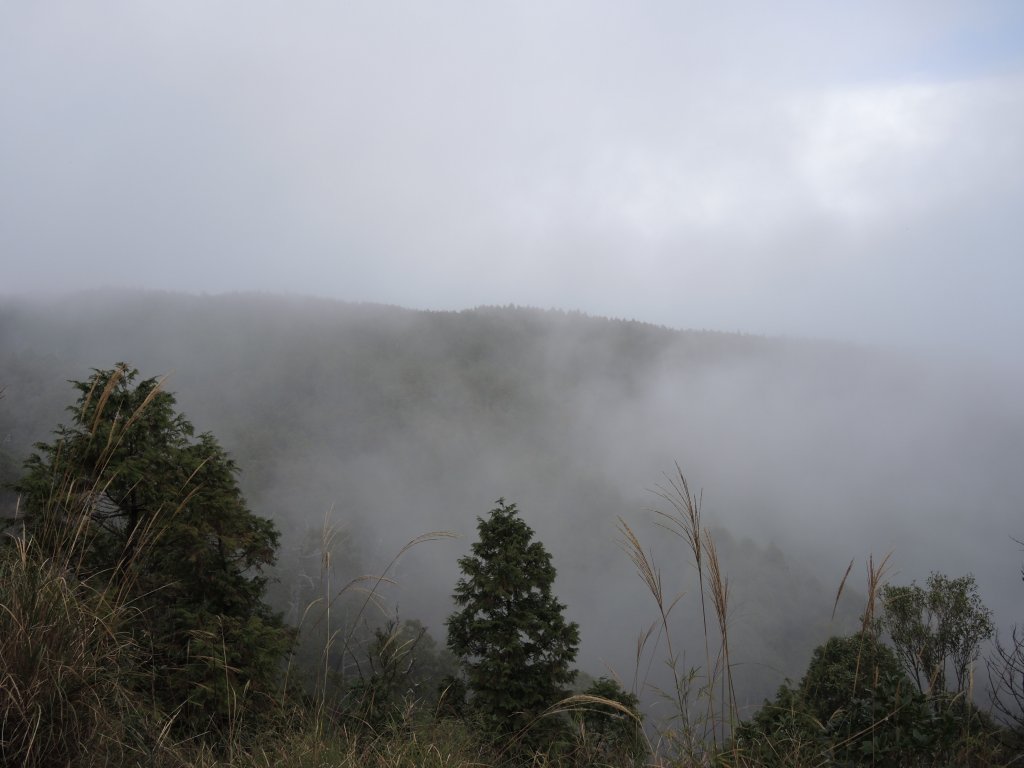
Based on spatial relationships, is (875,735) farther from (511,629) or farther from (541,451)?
(541,451)

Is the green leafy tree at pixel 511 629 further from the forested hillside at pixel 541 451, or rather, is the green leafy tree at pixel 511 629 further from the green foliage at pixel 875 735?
the forested hillside at pixel 541 451

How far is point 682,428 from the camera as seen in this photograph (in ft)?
561

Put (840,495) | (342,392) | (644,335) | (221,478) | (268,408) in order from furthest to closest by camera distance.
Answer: (644,335) → (840,495) → (342,392) → (268,408) → (221,478)

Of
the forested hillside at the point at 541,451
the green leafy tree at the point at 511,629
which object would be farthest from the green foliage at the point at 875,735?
the forested hillside at the point at 541,451

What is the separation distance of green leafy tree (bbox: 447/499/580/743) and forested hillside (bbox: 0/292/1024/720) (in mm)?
47075

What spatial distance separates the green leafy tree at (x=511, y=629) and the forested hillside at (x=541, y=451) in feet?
154

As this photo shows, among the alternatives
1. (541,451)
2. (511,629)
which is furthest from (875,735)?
(541,451)

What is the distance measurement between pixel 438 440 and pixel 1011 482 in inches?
6349

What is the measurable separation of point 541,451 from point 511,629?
117 m

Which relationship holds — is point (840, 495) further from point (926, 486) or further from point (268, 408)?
point (268, 408)

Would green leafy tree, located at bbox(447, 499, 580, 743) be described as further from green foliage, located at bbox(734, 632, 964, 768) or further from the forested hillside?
the forested hillside

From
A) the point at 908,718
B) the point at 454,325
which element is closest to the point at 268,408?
the point at 454,325

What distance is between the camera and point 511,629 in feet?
42.7

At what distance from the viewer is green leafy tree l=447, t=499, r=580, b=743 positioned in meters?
12.4
